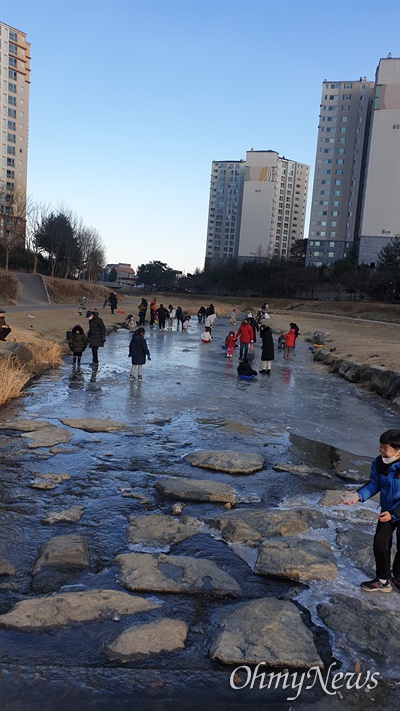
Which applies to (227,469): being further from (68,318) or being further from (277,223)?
(277,223)

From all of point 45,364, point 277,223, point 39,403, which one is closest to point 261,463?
point 39,403

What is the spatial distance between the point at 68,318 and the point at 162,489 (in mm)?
27033

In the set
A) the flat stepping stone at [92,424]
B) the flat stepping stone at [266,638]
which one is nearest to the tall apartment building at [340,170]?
the flat stepping stone at [92,424]

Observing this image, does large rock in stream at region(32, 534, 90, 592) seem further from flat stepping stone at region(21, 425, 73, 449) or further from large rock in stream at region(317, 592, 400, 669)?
flat stepping stone at region(21, 425, 73, 449)

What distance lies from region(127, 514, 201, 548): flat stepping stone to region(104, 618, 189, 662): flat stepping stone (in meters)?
1.55

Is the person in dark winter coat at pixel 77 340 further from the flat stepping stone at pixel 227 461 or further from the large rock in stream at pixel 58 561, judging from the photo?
the large rock in stream at pixel 58 561

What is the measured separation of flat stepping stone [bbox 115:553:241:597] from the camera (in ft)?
15.5

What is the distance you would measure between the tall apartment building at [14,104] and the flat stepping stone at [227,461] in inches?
3261

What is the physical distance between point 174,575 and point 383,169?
9380 centimetres

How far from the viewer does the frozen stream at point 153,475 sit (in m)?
3.52

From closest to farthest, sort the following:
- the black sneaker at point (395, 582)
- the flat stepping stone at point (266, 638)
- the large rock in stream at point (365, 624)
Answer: the flat stepping stone at point (266, 638) < the large rock in stream at point (365, 624) < the black sneaker at point (395, 582)

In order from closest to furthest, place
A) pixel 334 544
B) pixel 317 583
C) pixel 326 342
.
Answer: pixel 317 583
pixel 334 544
pixel 326 342

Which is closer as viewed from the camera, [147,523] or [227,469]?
[147,523]

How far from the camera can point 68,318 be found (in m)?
32.8
